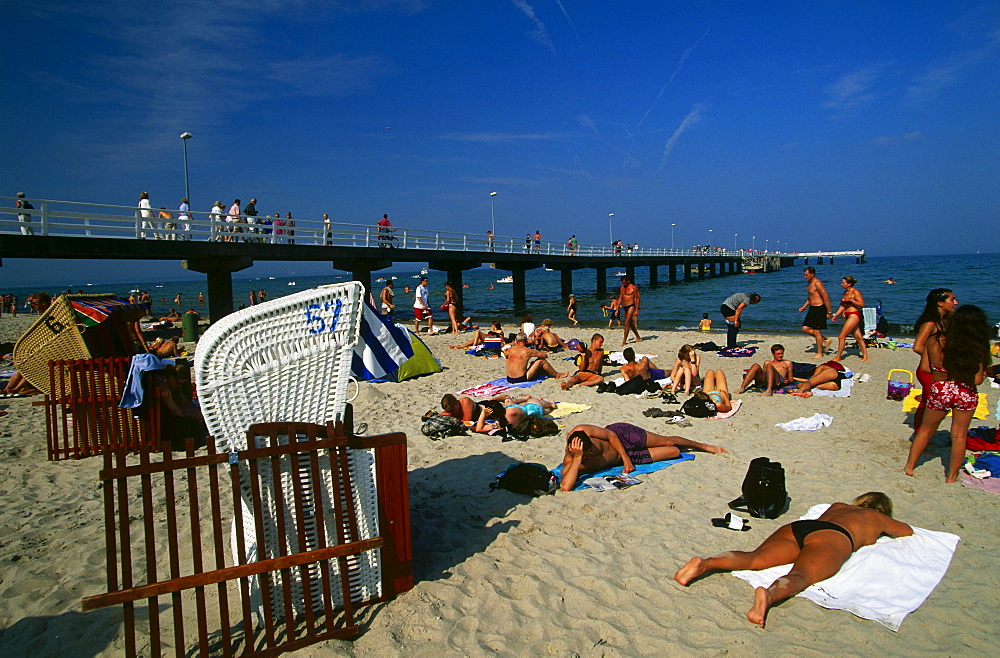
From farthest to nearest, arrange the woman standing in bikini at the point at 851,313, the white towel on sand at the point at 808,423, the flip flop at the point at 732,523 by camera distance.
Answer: the woman standing in bikini at the point at 851,313 → the white towel on sand at the point at 808,423 → the flip flop at the point at 732,523

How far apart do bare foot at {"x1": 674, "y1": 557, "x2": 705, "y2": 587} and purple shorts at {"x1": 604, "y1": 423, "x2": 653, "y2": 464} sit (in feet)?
5.93

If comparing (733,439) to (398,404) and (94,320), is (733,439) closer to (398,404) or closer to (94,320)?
(398,404)

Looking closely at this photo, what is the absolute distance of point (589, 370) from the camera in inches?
346

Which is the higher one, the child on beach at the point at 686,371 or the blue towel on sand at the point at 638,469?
the child on beach at the point at 686,371

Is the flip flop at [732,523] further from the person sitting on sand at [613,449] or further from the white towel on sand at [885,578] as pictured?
the person sitting on sand at [613,449]

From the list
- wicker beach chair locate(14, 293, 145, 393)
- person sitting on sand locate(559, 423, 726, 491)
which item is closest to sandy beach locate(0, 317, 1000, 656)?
person sitting on sand locate(559, 423, 726, 491)

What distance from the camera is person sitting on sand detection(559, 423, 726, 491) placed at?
4.50 m

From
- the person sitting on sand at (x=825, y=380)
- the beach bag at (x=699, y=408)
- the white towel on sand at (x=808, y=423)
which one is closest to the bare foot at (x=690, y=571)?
the white towel on sand at (x=808, y=423)

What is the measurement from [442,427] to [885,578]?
13.8ft

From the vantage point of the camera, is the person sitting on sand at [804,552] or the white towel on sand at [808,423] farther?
the white towel on sand at [808,423]

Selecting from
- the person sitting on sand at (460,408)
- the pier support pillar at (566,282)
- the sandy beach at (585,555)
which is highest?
the pier support pillar at (566,282)

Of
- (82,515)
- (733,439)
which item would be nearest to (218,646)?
(82,515)

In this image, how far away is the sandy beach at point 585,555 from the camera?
270 centimetres

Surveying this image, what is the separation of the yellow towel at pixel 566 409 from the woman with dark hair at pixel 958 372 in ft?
11.9
